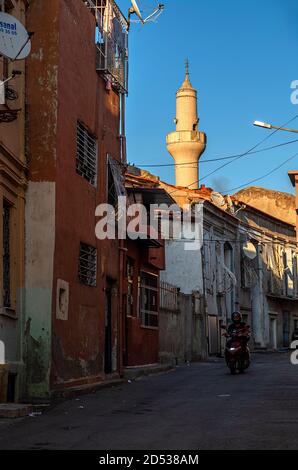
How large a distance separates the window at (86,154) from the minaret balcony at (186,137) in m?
32.7

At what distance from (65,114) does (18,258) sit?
319 centimetres

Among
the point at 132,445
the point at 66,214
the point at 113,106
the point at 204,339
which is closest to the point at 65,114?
the point at 66,214

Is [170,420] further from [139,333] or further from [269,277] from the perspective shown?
[269,277]

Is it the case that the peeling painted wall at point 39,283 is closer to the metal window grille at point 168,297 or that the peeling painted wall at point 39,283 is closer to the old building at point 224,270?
the metal window grille at point 168,297

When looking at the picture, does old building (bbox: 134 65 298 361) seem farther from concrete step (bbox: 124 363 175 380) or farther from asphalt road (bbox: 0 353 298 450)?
asphalt road (bbox: 0 353 298 450)

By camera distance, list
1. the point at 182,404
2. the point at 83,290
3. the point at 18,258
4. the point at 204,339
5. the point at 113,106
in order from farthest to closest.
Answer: the point at 204,339, the point at 113,106, the point at 83,290, the point at 18,258, the point at 182,404

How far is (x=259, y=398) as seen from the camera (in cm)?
1386

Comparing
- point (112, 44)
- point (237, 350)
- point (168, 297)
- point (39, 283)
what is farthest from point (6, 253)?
point (168, 297)

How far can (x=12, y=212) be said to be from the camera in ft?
48.9

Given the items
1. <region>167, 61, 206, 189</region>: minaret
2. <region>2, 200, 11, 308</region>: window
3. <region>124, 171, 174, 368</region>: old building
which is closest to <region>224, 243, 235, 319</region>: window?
<region>167, 61, 206, 189</region>: minaret

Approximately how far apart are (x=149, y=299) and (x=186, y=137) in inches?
1041

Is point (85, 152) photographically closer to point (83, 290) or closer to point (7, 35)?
point (83, 290)

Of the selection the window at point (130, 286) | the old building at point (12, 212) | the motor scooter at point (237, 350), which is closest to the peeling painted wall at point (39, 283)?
the old building at point (12, 212)

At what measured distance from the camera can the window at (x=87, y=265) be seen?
57.9ft
